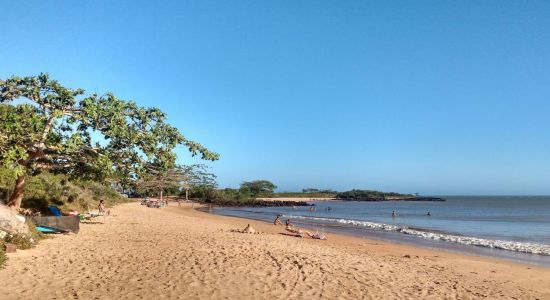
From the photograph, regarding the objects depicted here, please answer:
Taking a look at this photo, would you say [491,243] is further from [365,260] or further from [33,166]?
[33,166]

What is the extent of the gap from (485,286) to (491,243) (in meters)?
12.6

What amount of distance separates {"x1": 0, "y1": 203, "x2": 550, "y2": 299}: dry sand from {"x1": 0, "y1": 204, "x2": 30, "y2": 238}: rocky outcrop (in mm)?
721

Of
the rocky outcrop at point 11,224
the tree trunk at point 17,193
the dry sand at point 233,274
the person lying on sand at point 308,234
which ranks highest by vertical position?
the tree trunk at point 17,193

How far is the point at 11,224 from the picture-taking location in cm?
1147

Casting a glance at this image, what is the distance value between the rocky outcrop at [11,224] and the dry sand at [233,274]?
0.72 metres

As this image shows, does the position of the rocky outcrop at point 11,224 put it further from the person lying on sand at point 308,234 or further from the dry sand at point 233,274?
the person lying on sand at point 308,234

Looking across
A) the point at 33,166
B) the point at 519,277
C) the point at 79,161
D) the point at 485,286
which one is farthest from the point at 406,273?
the point at 33,166

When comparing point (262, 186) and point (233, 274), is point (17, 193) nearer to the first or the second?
point (233, 274)

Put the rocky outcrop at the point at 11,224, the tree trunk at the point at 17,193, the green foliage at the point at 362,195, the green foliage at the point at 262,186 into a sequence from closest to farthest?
the rocky outcrop at the point at 11,224, the tree trunk at the point at 17,193, the green foliage at the point at 262,186, the green foliage at the point at 362,195

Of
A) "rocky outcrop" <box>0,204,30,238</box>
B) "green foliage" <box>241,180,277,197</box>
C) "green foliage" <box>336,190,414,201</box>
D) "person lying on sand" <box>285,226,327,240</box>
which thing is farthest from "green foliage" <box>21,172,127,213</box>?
"green foliage" <box>336,190,414,201</box>

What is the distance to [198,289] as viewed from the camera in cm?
812

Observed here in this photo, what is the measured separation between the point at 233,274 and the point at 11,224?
22.1 feet

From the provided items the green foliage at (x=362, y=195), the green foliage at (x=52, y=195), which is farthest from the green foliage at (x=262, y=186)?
the green foliage at (x=52, y=195)

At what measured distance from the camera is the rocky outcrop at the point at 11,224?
11117mm
